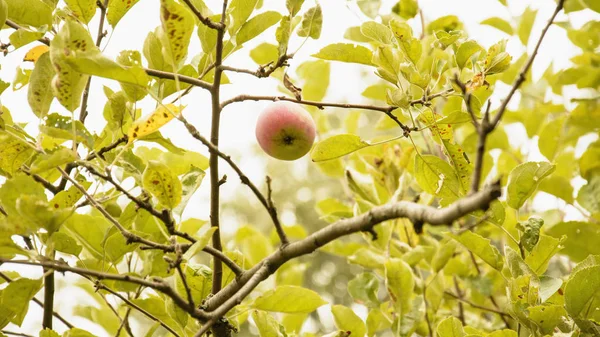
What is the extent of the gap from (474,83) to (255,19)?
0.36m

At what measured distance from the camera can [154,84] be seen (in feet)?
3.30

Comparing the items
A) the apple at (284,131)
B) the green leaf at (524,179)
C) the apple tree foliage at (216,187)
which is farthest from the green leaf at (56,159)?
the green leaf at (524,179)

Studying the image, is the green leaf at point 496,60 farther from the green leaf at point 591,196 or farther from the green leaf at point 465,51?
the green leaf at point 591,196

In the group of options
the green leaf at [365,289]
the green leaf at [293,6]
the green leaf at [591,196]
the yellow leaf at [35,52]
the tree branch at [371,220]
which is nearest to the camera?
the tree branch at [371,220]

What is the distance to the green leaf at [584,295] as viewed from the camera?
888 mm

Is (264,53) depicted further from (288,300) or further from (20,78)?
(288,300)

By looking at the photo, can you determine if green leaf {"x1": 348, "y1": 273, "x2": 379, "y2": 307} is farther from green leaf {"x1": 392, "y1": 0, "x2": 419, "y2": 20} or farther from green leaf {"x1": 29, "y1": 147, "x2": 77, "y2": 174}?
green leaf {"x1": 29, "y1": 147, "x2": 77, "y2": 174}

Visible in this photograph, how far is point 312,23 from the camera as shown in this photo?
966 millimetres

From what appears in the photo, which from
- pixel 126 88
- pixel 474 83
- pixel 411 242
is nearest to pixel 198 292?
pixel 126 88

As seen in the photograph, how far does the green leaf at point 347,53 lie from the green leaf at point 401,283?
35 cm

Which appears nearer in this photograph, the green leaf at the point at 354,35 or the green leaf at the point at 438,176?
the green leaf at the point at 438,176

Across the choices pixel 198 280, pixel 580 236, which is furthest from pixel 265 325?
pixel 580 236

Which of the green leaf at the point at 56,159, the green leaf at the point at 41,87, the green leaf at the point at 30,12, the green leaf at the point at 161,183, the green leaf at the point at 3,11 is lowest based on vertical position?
the green leaf at the point at 161,183

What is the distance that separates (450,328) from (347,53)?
0.47m
